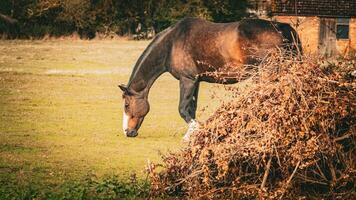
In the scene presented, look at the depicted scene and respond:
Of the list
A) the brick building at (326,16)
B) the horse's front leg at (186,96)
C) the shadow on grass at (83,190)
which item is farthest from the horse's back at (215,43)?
the brick building at (326,16)

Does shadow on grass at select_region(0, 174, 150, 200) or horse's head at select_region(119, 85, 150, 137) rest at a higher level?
shadow on grass at select_region(0, 174, 150, 200)

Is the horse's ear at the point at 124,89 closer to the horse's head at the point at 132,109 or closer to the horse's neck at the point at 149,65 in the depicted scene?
the horse's head at the point at 132,109

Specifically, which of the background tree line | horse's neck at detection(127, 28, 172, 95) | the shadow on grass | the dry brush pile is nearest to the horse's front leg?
horse's neck at detection(127, 28, 172, 95)

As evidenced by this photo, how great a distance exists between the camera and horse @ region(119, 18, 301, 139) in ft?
46.8

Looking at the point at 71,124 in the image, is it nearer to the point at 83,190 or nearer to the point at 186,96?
the point at 186,96

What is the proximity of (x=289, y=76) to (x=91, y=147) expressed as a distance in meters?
5.95

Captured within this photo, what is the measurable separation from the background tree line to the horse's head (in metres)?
36.6

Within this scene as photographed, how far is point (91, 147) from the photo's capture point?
1333 centimetres

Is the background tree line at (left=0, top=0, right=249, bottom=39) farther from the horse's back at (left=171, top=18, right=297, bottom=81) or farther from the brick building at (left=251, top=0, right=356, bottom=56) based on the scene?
the horse's back at (left=171, top=18, right=297, bottom=81)

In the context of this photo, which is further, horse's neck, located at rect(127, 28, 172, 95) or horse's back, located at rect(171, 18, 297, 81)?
horse's neck, located at rect(127, 28, 172, 95)

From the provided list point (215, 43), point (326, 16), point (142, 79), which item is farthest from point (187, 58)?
point (326, 16)

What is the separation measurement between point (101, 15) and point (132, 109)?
130 ft

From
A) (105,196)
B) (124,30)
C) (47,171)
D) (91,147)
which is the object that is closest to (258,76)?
(105,196)

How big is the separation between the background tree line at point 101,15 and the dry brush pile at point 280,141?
42654 millimetres
